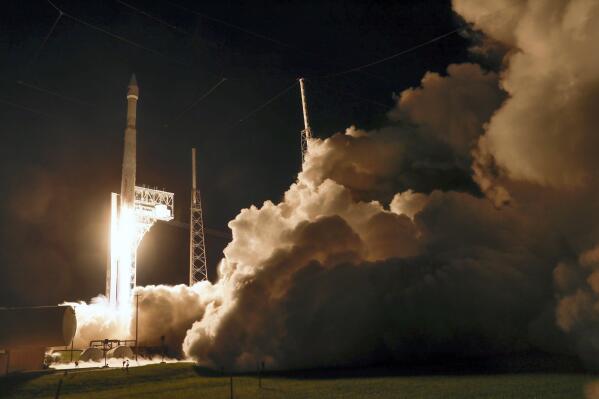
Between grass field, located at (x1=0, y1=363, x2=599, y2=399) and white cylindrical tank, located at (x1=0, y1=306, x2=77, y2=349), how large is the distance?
25.7ft

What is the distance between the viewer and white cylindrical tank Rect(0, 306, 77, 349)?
2058 inches

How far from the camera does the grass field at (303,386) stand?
29.9m

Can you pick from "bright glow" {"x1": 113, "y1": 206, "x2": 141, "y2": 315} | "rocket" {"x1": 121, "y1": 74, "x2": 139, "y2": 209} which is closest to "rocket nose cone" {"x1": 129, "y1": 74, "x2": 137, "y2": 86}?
"rocket" {"x1": 121, "y1": 74, "x2": 139, "y2": 209}

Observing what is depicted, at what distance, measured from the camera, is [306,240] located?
52188mm

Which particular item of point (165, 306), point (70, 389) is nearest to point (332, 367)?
point (70, 389)

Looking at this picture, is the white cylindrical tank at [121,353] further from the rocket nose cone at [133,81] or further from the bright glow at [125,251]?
the rocket nose cone at [133,81]

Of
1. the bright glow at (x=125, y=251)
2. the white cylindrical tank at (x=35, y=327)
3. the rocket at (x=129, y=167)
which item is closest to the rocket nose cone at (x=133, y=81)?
the rocket at (x=129, y=167)

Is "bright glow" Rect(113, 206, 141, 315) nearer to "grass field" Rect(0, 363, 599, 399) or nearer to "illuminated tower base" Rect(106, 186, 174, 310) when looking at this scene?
"illuminated tower base" Rect(106, 186, 174, 310)

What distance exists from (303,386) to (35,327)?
1232 inches

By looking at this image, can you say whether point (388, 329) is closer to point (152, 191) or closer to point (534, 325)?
point (534, 325)

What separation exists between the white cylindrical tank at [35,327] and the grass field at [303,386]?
7.82m

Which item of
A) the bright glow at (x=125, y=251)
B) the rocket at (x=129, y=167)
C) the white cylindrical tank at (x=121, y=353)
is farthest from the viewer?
the rocket at (x=129, y=167)

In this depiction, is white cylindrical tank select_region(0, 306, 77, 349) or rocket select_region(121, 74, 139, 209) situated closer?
white cylindrical tank select_region(0, 306, 77, 349)

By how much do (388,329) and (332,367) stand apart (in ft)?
18.4
